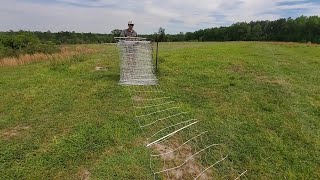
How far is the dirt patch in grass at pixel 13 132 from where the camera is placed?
182 inches

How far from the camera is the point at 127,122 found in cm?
523

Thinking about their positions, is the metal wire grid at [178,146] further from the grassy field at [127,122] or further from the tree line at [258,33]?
the tree line at [258,33]

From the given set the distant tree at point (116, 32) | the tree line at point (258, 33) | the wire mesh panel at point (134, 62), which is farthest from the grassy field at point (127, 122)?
the tree line at point (258, 33)

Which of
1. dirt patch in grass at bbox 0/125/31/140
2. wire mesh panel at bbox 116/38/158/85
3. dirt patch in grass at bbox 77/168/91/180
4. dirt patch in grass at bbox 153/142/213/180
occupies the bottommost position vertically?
dirt patch in grass at bbox 153/142/213/180

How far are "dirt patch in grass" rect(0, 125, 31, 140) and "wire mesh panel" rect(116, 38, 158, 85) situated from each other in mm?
3020

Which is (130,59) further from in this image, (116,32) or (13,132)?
(13,132)

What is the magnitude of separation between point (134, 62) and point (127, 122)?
10.6 feet

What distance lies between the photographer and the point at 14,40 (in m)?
27.1

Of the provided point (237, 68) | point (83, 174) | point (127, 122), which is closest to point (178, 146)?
point (127, 122)

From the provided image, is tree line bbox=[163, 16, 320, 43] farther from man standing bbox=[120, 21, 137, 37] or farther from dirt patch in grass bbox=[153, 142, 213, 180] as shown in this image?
dirt patch in grass bbox=[153, 142, 213, 180]

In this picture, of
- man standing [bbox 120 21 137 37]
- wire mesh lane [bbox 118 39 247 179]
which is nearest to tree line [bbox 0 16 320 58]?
man standing [bbox 120 21 137 37]

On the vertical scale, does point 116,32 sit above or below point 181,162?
above

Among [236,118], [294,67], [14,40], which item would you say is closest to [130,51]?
[236,118]

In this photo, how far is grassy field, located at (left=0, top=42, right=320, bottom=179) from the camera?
158 inches
